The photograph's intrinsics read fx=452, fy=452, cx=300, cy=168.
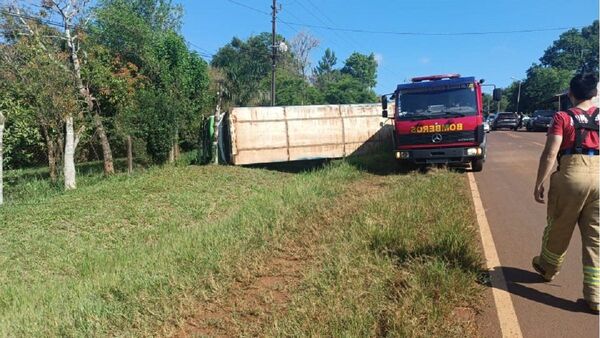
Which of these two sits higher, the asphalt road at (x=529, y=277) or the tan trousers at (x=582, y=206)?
the tan trousers at (x=582, y=206)

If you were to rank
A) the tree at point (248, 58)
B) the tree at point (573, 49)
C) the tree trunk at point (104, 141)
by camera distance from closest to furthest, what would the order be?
the tree trunk at point (104, 141) < the tree at point (248, 58) < the tree at point (573, 49)

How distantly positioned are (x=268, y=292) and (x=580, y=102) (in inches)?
123

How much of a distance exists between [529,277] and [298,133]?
12.1 meters

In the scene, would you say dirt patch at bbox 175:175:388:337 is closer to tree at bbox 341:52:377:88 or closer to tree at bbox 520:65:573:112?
tree at bbox 520:65:573:112

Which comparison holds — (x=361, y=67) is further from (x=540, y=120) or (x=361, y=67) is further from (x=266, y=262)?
(x=266, y=262)

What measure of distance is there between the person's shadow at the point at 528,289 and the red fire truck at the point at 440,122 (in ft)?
21.1

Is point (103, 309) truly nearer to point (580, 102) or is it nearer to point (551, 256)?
point (551, 256)

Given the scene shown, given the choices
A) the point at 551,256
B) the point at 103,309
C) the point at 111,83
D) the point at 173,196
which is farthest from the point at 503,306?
the point at 111,83

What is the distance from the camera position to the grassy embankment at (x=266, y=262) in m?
3.56

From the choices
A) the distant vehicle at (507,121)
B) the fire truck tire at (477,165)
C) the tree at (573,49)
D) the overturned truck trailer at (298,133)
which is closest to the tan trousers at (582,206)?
the fire truck tire at (477,165)

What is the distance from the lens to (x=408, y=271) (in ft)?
13.5

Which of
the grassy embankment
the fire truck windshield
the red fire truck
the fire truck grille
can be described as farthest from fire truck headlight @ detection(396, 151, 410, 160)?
the grassy embankment

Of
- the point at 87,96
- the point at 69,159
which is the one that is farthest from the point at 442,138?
the point at 87,96

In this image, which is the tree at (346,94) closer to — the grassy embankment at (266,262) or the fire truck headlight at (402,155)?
the fire truck headlight at (402,155)
